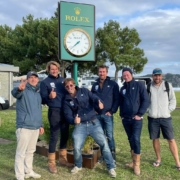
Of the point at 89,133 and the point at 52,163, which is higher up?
the point at 89,133

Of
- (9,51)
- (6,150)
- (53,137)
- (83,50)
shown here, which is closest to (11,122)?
(6,150)

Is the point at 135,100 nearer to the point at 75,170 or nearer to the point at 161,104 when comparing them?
the point at 161,104

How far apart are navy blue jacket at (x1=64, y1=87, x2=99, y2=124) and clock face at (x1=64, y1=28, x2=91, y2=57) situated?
2090 mm

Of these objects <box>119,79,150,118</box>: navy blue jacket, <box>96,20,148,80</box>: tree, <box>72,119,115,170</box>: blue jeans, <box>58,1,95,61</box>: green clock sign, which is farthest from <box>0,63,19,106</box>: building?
<box>119,79,150,118</box>: navy blue jacket

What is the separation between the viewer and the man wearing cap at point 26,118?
374 cm

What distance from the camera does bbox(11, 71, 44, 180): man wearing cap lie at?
3.74 meters

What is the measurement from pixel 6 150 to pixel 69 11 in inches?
137

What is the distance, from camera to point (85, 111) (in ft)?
13.8

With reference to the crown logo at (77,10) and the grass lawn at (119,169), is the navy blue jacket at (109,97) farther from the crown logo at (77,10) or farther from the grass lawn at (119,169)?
the crown logo at (77,10)

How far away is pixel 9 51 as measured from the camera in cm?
2744

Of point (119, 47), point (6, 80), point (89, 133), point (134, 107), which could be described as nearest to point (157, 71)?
point (134, 107)

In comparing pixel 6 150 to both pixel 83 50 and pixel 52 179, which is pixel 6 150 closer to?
pixel 52 179

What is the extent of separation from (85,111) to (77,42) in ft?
7.99

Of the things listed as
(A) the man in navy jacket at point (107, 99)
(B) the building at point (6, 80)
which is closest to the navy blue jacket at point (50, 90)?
(A) the man in navy jacket at point (107, 99)
